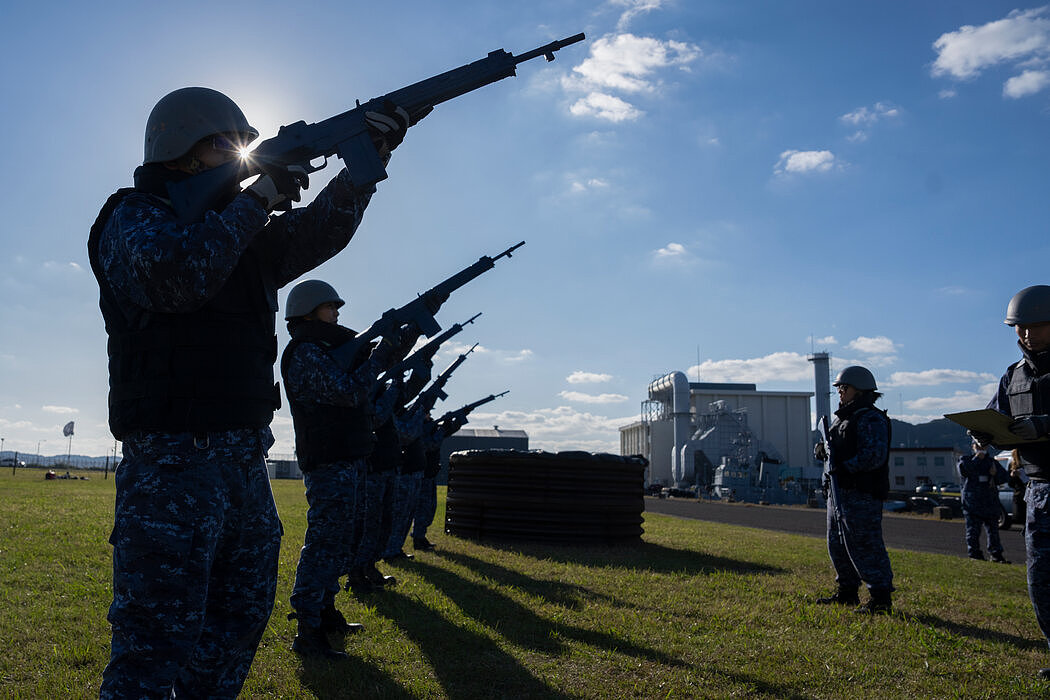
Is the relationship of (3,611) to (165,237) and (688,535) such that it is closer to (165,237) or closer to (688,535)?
(165,237)

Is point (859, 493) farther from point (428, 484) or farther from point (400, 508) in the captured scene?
point (428, 484)

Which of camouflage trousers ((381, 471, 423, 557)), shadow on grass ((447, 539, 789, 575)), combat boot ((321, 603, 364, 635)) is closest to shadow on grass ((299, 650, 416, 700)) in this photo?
combat boot ((321, 603, 364, 635))

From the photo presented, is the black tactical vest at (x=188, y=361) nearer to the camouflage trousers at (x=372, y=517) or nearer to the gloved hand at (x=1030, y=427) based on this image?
the camouflage trousers at (x=372, y=517)

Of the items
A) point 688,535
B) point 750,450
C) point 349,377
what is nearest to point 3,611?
point 349,377

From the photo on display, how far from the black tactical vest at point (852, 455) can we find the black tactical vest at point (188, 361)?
5.93 meters

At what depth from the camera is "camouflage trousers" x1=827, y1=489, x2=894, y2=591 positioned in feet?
21.6

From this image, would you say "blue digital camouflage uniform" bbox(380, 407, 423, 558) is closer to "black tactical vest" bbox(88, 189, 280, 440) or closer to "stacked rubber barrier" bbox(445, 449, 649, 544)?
"stacked rubber barrier" bbox(445, 449, 649, 544)

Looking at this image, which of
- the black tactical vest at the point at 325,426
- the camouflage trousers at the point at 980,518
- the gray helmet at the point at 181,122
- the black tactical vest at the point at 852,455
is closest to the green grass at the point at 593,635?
the black tactical vest at the point at 852,455

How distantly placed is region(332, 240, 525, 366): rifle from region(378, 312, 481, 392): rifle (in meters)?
0.66

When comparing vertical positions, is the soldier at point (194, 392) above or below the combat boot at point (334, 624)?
above

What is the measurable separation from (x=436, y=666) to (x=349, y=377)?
1836mm

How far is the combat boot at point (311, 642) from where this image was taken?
4.62 m

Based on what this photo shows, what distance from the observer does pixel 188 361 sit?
240cm

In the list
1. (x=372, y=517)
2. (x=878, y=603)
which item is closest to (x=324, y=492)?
(x=372, y=517)
